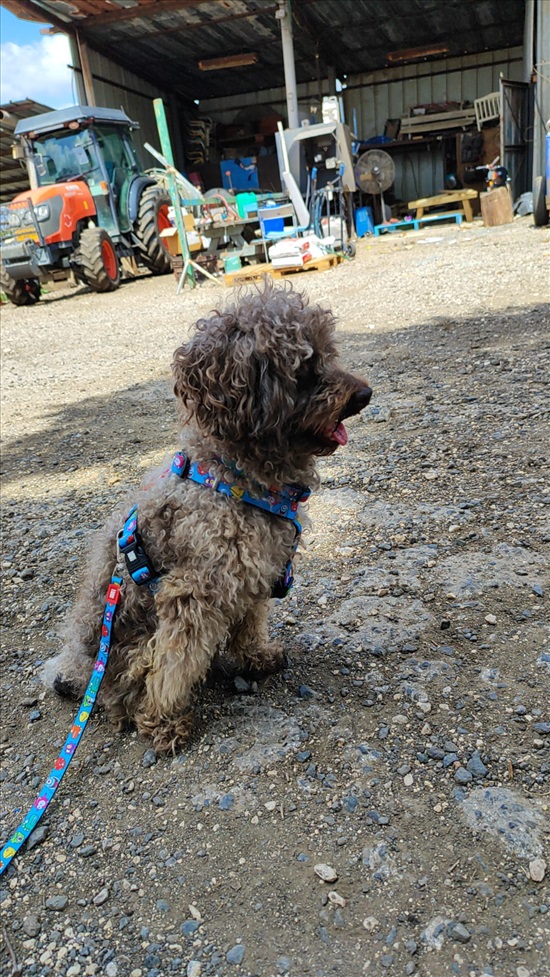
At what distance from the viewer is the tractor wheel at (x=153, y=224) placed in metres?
15.3

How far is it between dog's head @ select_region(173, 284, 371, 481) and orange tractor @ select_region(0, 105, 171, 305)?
12.9 metres

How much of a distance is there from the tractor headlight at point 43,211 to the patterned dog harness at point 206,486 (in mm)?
13238

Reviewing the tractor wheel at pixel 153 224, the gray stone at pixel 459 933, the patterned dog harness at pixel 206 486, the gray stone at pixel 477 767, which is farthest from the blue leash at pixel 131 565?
the tractor wheel at pixel 153 224

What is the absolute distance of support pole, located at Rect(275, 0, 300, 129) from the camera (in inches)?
643

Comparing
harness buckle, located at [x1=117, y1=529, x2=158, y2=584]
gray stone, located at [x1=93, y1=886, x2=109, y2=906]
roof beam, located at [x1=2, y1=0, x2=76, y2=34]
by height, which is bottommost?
gray stone, located at [x1=93, y1=886, x2=109, y2=906]

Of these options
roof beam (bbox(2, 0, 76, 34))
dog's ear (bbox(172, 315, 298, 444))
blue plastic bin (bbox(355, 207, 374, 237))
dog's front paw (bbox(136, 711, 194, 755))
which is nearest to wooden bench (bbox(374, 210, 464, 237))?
blue plastic bin (bbox(355, 207, 374, 237))

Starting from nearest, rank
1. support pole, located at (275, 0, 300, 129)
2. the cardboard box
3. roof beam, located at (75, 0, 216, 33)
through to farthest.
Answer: the cardboard box < support pole, located at (275, 0, 300, 129) < roof beam, located at (75, 0, 216, 33)

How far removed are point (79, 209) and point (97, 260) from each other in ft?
4.19

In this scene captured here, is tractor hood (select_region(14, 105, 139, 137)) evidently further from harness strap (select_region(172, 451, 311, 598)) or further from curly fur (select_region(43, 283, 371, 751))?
harness strap (select_region(172, 451, 311, 598))

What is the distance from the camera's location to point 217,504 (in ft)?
7.60

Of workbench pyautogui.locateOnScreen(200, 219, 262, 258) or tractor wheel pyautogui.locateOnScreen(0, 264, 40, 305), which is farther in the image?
workbench pyautogui.locateOnScreen(200, 219, 262, 258)

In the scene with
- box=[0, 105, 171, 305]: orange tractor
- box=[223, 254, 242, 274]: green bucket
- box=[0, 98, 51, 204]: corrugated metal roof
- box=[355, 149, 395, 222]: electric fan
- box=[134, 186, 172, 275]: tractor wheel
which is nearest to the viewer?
box=[0, 105, 171, 305]: orange tractor

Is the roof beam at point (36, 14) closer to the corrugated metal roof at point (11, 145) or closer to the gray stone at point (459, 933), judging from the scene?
the corrugated metal roof at point (11, 145)

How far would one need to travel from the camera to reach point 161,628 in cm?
237
